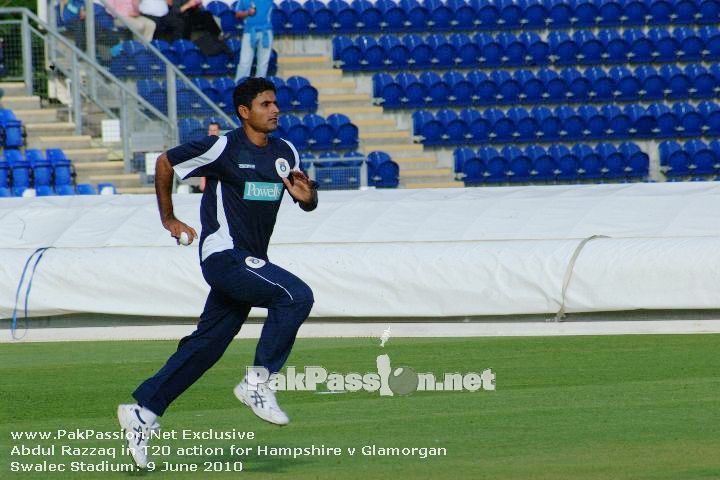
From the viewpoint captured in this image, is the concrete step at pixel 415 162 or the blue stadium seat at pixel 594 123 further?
the blue stadium seat at pixel 594 123

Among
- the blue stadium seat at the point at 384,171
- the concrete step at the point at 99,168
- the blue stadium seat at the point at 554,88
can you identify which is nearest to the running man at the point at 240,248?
the concrete step at the point at 99,168

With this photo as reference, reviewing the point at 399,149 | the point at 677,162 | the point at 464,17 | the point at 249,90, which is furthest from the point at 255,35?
the point at 249,90

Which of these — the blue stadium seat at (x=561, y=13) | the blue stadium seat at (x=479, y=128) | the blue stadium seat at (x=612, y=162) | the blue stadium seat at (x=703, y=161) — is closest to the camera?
the blue stadium seat at (x=612, y=162)

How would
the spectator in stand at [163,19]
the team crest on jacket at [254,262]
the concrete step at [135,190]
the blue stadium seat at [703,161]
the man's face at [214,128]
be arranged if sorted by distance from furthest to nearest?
the blue stadium seat at [703,161] → the spectator in stand at [163,19] → the concrete step at [135,190] → the man's face at [214,128] → the team crest on jacket at [254,262]

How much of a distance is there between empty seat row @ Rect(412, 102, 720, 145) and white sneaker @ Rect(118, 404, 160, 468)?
1876 centimetres

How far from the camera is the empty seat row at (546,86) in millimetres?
25359

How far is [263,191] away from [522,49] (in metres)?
20.1

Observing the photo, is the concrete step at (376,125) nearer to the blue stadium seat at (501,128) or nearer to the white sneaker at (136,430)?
the blue stadium seat at (501,128)

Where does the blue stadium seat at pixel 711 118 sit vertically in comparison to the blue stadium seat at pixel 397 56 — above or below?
below

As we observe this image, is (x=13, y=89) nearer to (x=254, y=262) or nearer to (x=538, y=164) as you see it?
(x=538, y=164)

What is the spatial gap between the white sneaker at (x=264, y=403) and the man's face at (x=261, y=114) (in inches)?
49.8

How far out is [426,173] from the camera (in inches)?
965

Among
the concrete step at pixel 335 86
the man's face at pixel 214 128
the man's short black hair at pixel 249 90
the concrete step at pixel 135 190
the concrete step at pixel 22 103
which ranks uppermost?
the man's short black hair at pixel 249 90

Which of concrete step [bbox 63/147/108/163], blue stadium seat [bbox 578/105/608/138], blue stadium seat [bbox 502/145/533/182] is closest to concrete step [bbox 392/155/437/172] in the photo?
blue stadium seat [bbox 502/145/533/182]
